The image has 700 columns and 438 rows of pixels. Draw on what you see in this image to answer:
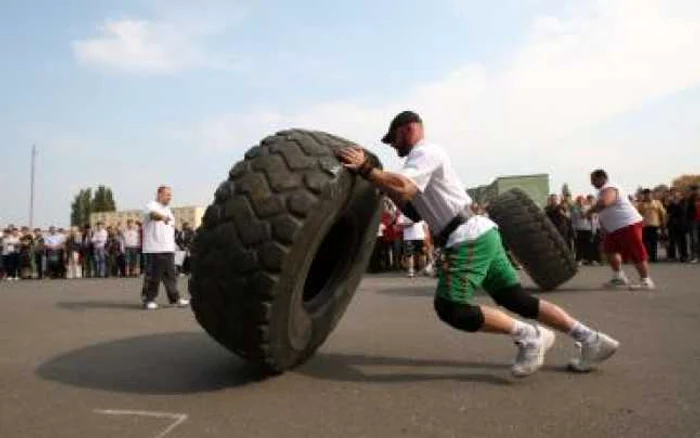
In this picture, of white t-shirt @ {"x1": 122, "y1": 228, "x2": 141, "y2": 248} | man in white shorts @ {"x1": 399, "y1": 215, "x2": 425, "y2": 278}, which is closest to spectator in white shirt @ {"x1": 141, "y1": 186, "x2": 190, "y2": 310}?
man in white shorts @ {"x1": 399, "y1": 215, "x2": 425, "y2": 278}

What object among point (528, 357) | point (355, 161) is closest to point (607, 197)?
point (528, 357)

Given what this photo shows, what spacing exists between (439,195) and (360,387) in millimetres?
1304

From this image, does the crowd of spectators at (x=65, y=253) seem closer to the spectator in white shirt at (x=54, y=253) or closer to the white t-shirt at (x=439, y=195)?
the spectator in white shirt at (x=54, y=253)

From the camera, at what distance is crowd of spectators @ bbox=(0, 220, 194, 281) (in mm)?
22750

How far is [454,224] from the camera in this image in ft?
15.0

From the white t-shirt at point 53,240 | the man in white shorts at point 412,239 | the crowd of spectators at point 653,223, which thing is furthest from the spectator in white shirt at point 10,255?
the crowd of spectators at point 653,223

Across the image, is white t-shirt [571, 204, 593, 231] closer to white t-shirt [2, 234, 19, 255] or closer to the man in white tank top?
the man in white tank top

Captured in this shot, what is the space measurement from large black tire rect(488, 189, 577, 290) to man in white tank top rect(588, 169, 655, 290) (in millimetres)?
1024

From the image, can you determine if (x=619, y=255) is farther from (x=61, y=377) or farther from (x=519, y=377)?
(x=61, y=377)

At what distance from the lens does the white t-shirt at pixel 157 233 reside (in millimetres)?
9914

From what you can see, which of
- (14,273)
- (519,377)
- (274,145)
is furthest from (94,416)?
(14,273)

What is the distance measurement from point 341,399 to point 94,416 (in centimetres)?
135

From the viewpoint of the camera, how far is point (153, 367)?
517 centimetres

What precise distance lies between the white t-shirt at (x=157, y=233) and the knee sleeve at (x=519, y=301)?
Result: 6.25 m
